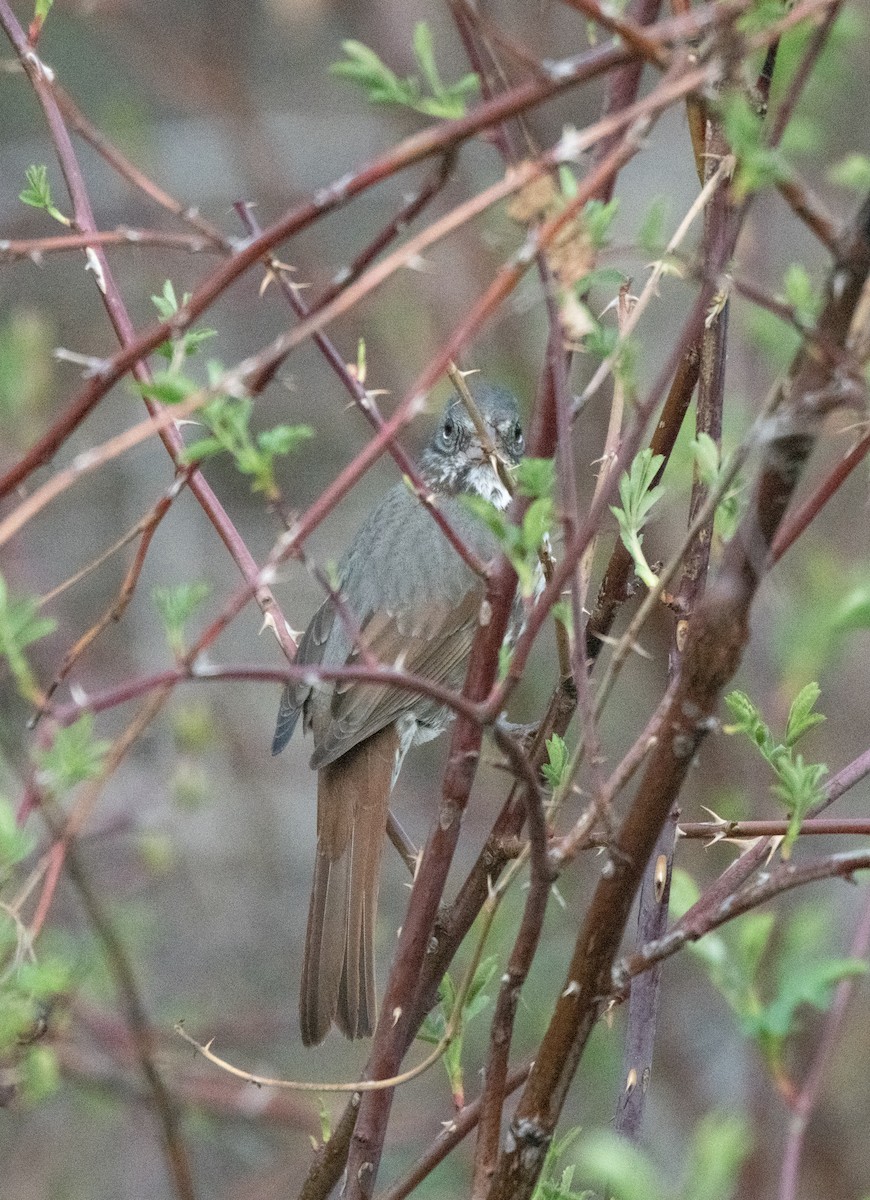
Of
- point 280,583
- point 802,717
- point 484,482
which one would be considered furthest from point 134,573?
point 280,583

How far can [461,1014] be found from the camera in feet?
5.24


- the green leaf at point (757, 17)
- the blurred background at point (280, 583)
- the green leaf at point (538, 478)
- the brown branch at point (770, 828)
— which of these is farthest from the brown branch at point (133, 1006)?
the blurred background at point (280, 583)

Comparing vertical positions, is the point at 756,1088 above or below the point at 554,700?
below

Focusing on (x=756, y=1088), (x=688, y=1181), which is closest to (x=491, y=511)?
(x=688, y=1181)

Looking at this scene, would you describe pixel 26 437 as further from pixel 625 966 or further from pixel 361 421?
pixel 625 966

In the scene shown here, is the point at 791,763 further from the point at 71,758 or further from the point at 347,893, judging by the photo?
the point at 347,893

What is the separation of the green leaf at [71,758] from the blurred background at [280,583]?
191 cm

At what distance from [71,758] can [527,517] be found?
442mm

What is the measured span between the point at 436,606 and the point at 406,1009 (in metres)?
1.83

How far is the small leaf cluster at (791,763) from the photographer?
57.1 inches

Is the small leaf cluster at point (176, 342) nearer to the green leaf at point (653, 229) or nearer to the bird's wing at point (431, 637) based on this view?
the green leaf at point (653, 229)

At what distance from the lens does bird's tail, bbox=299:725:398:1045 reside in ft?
8.79

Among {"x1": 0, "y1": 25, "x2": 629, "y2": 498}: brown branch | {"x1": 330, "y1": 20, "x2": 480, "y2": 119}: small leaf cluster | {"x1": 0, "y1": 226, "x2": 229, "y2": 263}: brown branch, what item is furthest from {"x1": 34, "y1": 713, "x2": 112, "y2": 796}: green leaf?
{"x1": 330, "y1": 20, "x2": 480, "y2": 119}: small leaf cluster

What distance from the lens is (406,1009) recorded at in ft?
5.54
